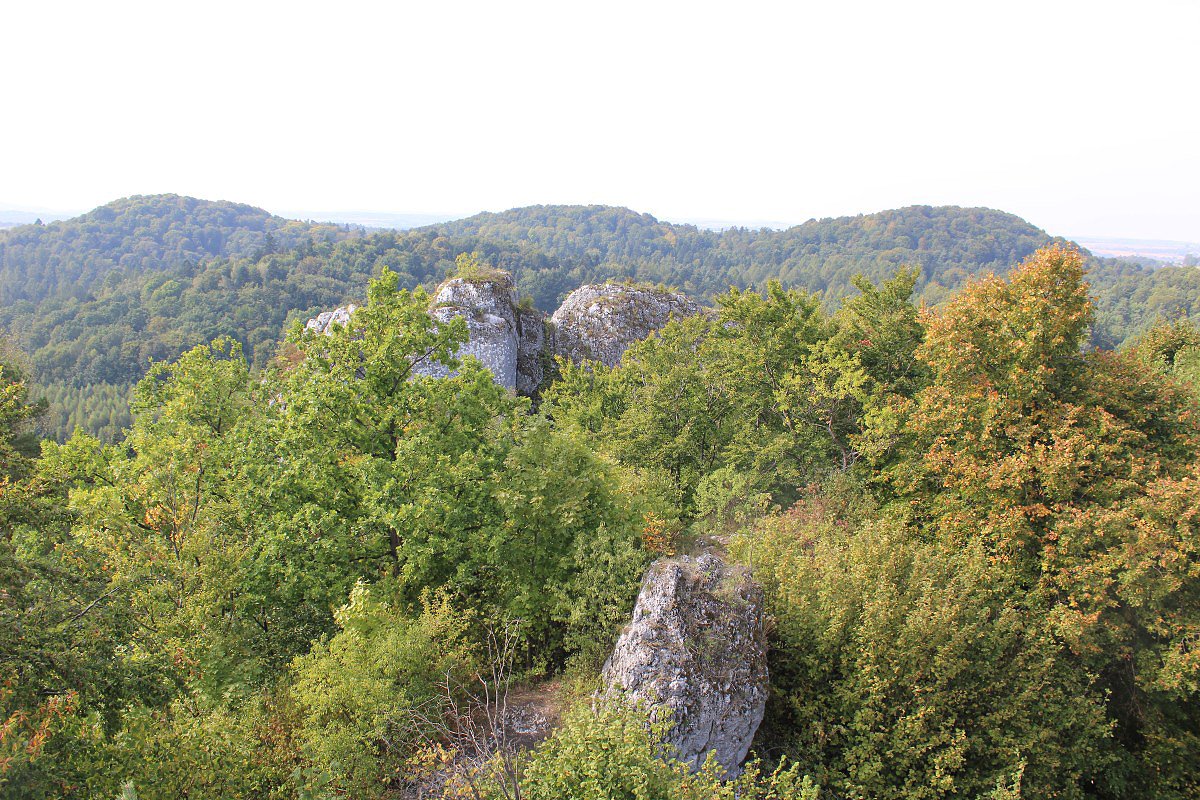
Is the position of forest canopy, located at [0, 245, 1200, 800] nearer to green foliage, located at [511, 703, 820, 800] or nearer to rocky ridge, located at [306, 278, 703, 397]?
green foliage, located at [511, 703, 820, 800]

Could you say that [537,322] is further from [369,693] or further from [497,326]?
[369,693]

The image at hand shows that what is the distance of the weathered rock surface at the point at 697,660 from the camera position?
1010 cm

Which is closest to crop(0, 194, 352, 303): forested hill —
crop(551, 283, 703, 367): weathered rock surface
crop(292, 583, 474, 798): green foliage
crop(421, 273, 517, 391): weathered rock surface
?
crop(551, 283, 703, 367): weathered rock surface

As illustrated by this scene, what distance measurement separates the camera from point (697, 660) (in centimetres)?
1059

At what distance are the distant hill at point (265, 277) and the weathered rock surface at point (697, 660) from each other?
3110cm

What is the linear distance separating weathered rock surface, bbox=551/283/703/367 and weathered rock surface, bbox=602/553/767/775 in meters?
28.6

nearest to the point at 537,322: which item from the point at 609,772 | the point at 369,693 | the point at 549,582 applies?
the point at 549,582

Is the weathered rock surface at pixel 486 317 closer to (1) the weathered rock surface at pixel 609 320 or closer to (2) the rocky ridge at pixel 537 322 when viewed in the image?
(2) the rocky ridge at pixel 537 322

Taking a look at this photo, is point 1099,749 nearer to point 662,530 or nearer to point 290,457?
point 662,530

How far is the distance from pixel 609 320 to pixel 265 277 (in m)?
84.7

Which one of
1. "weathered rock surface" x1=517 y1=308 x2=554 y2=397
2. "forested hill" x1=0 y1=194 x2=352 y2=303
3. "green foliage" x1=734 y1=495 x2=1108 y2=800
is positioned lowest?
"green foliage" x1=734 y1=495 x2=1108 y2=800

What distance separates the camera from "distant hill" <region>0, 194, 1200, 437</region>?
93.1 metres

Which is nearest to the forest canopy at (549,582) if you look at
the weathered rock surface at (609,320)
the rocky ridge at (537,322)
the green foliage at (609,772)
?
the green foliage at (609,772)

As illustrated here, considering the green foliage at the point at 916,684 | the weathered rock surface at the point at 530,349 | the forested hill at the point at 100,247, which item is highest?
the forested hill at the point at 100,247
